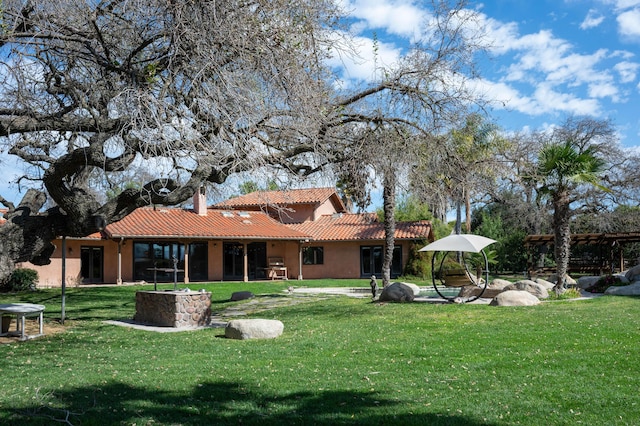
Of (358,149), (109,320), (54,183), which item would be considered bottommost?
(109,320)

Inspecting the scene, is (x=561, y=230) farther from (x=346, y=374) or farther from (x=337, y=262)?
(x=337, y=262)

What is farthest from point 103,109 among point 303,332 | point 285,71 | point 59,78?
point 303,332

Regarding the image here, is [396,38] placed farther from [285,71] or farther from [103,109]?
[103,109]

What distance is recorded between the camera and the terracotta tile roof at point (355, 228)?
1398 inches

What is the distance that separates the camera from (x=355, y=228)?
38125 millimetres

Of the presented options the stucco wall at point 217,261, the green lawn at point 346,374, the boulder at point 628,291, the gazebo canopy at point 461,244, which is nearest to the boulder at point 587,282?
the boulder at point 628,291

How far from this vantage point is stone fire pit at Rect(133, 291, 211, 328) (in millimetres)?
12891

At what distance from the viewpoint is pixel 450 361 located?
8.01 m

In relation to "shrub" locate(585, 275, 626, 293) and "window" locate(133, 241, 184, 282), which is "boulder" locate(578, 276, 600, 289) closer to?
"shrub" locate(585, 275, 626, 293)

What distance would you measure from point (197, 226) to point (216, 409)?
90.3 ft

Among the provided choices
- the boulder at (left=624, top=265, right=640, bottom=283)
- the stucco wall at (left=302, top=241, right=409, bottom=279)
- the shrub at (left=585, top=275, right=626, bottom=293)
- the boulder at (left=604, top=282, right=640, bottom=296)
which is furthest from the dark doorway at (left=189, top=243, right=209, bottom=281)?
the boulder at (left=604, top=282, right=640, bottom=296)

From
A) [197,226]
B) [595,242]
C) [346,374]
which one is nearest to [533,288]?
[346,374]

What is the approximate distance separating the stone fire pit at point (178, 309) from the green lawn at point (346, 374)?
904mm

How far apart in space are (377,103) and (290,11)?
4215 millimetres
